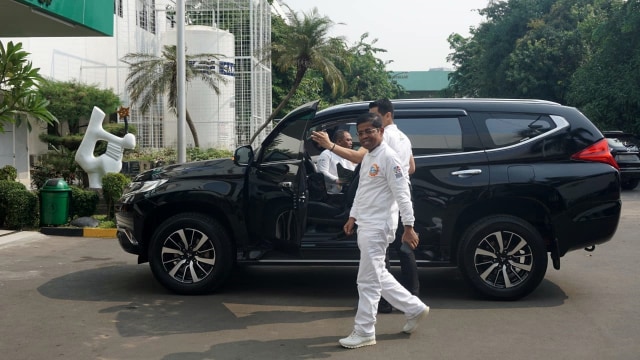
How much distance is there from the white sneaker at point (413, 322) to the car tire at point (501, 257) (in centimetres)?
135

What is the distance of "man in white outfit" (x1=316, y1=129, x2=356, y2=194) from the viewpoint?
6941 mm

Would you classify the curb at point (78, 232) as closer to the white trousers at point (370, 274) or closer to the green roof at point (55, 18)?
the green roof at point (55, 18)

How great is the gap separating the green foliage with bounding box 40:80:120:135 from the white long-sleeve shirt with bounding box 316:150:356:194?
18.1 metres

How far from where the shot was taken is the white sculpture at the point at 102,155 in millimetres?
14891

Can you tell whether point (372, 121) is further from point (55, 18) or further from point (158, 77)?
point (158, 77)

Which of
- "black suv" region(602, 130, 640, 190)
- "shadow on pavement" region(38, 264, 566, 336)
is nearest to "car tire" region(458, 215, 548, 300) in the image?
"shadow on pavement" region(38, 264, 566, 336)

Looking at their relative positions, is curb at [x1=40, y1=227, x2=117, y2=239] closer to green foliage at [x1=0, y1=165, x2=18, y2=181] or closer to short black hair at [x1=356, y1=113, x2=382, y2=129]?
green foliage at [x1=0, y1=165, x2=18, y2=181]

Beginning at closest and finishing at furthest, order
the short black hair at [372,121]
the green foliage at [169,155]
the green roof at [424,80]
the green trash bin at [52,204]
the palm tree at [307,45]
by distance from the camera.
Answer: the short black hair at [372,121], the green trash bin at [52,204], the green foliage at [169,155], the palm tree at [307,45], the green roof at [424,80]

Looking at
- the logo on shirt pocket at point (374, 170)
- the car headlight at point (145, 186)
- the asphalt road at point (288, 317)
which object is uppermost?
the logo on shirt pocket at point (374, 170)

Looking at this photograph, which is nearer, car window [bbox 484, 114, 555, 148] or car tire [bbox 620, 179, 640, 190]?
car window [bbox 484, 114, 555, 148]

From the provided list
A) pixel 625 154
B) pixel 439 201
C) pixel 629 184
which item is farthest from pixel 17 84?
pixel 629 184

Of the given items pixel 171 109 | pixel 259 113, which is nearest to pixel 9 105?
pixel 171 109

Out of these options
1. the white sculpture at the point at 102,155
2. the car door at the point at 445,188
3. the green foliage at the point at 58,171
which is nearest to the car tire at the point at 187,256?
the car door at the point at 445,188

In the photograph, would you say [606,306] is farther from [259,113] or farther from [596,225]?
[259,113]
